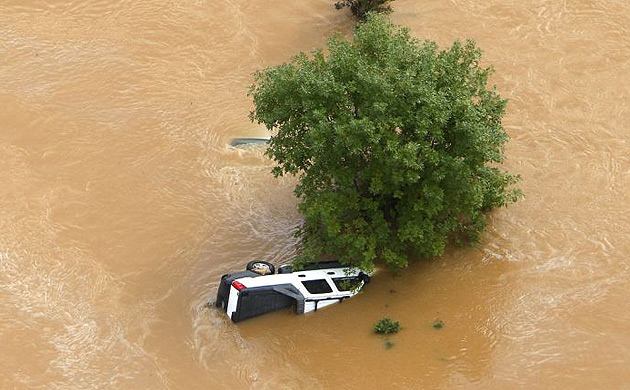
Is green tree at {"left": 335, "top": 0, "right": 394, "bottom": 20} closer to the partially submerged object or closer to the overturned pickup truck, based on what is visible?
the partially submerged object

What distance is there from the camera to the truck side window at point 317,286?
17.9m

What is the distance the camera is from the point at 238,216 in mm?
20781

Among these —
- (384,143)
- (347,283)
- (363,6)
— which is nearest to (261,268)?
(347,283)

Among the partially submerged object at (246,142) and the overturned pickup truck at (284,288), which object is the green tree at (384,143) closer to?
the overturned pickup truck at (284,288)

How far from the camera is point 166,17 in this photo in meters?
27.5

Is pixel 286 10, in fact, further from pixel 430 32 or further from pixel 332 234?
pixel 332 234

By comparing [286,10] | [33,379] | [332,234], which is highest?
[286,10]

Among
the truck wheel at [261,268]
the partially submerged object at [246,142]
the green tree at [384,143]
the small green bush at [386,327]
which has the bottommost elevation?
the small green bush at [386,327]

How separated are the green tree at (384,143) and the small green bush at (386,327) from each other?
125cm

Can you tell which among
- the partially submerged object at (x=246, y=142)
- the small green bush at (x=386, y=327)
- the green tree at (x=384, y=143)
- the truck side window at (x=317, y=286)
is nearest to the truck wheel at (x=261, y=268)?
the green tree at (x=384, y=143)

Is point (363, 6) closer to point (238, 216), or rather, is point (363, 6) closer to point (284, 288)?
point (238, 216)

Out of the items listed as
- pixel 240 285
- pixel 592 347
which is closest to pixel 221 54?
pixel 240 285

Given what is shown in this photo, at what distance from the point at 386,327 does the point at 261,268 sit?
3.02 m

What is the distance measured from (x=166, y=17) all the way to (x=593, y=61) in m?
13.5
